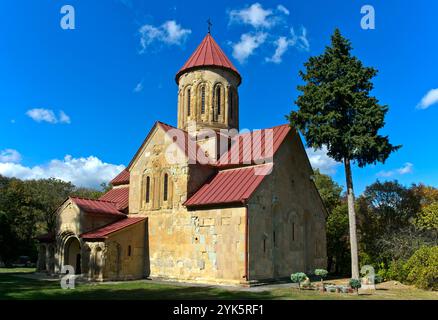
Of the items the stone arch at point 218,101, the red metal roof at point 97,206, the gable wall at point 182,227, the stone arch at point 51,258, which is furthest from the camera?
the stone arch at point 218,101

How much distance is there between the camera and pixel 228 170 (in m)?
22.5

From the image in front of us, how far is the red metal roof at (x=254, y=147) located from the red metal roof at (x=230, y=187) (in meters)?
0.50

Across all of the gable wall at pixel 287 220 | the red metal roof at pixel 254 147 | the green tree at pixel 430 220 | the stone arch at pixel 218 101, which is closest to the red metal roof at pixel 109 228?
the red metal roof at pixel 254 147

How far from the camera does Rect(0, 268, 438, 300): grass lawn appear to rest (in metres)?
14.7

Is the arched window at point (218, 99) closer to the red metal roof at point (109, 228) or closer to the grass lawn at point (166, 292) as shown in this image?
the red metal roof at point (109, 228)

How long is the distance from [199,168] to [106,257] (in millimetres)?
6920

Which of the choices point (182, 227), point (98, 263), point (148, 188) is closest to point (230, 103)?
point (148, 188)

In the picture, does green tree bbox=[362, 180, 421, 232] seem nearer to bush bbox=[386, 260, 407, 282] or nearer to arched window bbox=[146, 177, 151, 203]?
bush bbox=[386, 260, 407, 282]

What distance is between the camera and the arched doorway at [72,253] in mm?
23297

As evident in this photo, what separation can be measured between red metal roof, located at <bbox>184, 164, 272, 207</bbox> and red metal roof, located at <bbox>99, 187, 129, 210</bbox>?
6076 millimetres

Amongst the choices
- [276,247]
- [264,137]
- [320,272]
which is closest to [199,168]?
[264,137]

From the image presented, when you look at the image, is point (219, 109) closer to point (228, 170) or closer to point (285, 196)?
point (228, 170)

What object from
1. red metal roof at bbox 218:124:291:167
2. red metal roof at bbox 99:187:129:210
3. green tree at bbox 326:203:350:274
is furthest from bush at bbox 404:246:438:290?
red metal roof at bbox 99:187:129:210

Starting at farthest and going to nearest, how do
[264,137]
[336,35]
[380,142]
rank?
1. [264,137]
2. [336,35]
3. [380,142]
